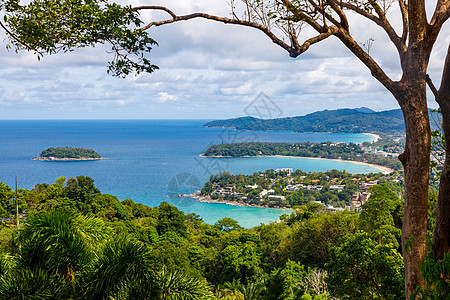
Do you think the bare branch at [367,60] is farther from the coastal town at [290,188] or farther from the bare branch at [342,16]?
the coastal town at [290,188]

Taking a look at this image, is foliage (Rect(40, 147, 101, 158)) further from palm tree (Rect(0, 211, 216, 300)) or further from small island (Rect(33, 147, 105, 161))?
palm tree (Rect(0, 211, 216, 300))

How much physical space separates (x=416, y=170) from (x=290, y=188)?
150 ft

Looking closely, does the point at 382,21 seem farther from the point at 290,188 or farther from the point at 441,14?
the point at 290,188

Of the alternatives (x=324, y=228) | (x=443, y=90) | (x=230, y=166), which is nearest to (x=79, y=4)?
(x=443, y=90)

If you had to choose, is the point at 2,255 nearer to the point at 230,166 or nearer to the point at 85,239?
the point at 85,239

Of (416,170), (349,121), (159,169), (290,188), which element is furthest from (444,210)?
(349,121)

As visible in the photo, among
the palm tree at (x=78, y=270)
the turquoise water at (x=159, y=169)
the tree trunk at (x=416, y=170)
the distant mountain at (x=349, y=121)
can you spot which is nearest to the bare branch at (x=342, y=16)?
the tree trunk at (x=416, y=170)

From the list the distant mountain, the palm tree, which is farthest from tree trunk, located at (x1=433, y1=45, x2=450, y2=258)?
the distant mountain

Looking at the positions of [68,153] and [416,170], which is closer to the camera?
[416,170]

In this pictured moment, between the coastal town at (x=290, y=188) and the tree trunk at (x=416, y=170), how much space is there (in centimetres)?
3615

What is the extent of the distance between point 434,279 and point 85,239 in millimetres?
3330

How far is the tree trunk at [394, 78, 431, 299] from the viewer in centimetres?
256

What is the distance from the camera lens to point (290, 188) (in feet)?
156

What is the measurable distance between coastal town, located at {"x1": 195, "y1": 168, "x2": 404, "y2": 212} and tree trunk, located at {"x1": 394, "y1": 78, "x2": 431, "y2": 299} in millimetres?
36149
